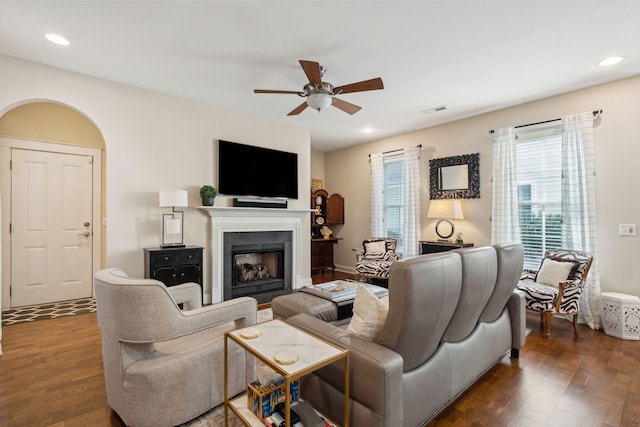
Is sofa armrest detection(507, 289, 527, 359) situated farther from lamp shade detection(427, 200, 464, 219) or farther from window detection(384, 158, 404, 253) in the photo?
window detection(384, 158, 404, 253)

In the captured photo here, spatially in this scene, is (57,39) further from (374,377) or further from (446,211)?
(446,211)

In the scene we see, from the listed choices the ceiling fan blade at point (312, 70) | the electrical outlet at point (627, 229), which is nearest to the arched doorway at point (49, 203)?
the ceiling fan blade at point (312, 70)

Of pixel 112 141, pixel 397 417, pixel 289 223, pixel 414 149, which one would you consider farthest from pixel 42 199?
pixel 414 149

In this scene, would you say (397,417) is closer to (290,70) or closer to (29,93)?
(290,70)

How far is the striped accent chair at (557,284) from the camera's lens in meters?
3.07

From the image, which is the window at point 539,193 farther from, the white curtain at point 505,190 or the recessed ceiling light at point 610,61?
the recessed ceiling light at point 610,61

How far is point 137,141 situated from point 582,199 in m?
5.38

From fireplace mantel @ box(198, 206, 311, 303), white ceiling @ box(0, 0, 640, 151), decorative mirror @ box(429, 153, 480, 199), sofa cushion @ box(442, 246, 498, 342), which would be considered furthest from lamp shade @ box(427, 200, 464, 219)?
sofa cushion @ box(442, 246, 498, 342)

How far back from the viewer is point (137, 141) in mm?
3633

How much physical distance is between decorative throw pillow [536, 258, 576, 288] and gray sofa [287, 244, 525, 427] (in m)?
1.82

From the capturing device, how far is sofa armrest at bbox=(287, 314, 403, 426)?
1.29 metres

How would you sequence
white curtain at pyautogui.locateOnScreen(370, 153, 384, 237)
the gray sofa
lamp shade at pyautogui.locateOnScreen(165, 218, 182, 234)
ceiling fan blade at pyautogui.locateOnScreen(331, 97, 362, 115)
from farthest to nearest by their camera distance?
1. white curtain at pyautogui.locateOnScreen(370, 153, 384, 237)
2. lamp shade at pyautogui.locateOnScreen(165, 218, 182, 234)
3. ceiling fan blade at pyautogui.locateOnScreen(331, 97, 362, 115)
4. the gray sofa

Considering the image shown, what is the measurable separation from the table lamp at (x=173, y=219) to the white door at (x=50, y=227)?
5.01 ft

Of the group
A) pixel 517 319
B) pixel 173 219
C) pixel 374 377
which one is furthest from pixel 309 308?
pixel 173 219
